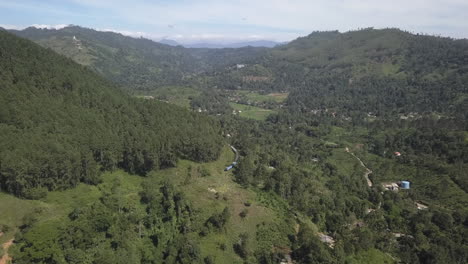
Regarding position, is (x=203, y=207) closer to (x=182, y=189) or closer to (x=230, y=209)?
(x=230, y=209)

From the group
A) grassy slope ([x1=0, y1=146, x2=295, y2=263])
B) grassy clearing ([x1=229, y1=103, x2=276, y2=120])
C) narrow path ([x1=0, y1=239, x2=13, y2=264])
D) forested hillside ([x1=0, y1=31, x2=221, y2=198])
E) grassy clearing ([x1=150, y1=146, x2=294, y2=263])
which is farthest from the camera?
grassy clearing ([x1=229, y1=103, x2=276, y2=120])

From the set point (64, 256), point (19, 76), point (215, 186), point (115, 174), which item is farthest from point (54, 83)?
point (64, 256)

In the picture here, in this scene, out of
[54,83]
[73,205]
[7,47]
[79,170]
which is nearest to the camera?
[73,205]

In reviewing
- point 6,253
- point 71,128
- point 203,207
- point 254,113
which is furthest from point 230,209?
point 254,113

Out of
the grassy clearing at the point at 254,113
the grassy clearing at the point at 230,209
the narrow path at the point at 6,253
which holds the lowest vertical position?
the grassy clearing at the point at 254,113

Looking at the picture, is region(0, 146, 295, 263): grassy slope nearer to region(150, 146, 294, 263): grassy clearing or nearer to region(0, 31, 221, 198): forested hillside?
region(150, 146, 294, 263): grassy clearing

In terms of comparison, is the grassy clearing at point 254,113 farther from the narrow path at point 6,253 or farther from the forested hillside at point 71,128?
the narrow path at point 6,253

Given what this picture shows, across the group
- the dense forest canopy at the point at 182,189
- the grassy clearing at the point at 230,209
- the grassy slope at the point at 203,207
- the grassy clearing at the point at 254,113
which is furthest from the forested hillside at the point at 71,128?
the grassy clearing at the point at 254,113

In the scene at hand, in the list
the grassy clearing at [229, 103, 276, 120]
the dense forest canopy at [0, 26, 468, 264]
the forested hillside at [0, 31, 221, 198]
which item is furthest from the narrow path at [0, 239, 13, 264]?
the grassy clearing at [229, 103, 276, 120]

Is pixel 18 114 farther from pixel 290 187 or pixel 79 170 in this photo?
pixel 290 187
